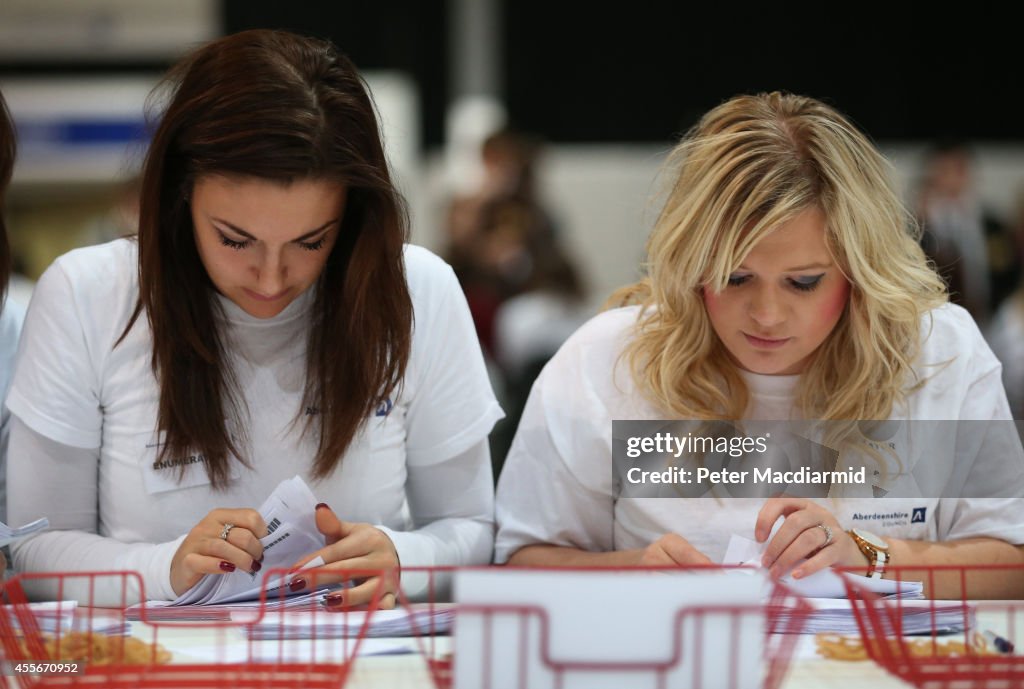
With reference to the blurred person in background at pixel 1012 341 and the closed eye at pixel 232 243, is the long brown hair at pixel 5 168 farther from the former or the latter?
the blurred person in background at pixel 1012 341

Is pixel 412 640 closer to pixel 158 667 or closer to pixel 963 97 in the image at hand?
pixel 158 667

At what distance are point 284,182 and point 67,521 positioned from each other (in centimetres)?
66

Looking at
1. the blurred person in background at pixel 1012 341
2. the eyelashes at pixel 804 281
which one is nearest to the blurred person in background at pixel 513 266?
the blurred person in background at pixel 1012 341

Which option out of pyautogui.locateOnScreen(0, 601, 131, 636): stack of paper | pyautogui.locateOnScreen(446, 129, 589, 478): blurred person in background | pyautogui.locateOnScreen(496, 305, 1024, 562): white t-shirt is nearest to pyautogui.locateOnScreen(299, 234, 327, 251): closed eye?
pyautogui.locateOnScreen(496, 305, 1024, 562): white t-shirt

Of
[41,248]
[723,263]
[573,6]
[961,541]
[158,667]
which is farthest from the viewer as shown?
[41,248]

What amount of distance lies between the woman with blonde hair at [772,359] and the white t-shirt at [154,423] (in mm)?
139

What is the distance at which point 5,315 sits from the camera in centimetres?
196

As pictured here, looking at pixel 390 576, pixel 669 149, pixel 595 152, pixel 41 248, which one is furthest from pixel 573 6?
pixel 390 576

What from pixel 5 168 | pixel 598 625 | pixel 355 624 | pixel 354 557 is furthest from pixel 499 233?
pixel 598 625

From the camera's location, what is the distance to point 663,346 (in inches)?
74.9

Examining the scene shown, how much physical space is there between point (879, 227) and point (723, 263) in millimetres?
270

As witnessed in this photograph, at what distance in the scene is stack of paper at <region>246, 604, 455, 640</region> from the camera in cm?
140

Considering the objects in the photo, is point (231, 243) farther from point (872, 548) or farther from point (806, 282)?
point (872, 548)

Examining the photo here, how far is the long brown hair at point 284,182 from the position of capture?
1.67 metres
